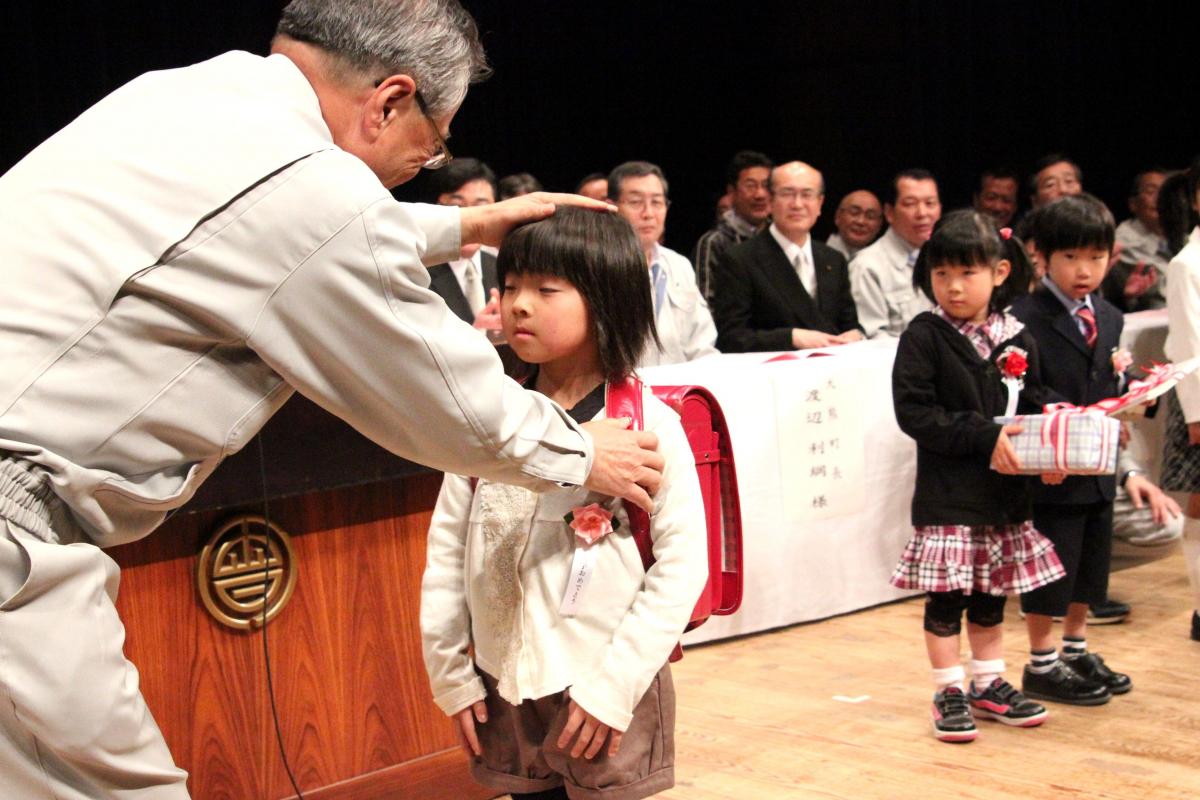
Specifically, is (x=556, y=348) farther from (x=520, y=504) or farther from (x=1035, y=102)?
(x=1035, y=102)


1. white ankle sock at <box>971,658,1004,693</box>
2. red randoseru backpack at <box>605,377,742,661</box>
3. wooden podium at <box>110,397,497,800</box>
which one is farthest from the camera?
white ankle sock at <box>971,658,1004,693</box>

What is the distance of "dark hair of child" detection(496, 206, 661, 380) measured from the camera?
184 cm

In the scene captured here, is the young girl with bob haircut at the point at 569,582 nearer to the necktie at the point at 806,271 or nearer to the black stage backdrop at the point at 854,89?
the necktie at the point at 806,271

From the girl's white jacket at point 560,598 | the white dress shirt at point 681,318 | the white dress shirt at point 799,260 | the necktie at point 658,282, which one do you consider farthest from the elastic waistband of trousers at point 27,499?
the white dress shirt at point 799,260

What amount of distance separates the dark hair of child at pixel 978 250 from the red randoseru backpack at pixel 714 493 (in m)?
1.15

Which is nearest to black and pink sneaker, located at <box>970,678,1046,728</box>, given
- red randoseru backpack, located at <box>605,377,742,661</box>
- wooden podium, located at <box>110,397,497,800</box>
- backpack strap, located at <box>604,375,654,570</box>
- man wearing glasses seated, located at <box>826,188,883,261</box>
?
wooden podium, located at <box>110,397,497,800</box>

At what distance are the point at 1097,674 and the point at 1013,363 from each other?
0.84 meters

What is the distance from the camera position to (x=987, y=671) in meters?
3.10

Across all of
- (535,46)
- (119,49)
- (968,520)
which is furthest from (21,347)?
(535,46)

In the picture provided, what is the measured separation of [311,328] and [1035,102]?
23.4ft

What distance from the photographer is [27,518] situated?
1.24 metres

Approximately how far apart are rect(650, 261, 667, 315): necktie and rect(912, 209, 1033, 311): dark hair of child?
5.54 ft

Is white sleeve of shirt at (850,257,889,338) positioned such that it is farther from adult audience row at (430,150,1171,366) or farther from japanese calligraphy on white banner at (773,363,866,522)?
japanese calligraphy on white banner at (773,363,866,522)

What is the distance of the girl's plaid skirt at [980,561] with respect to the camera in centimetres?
292
